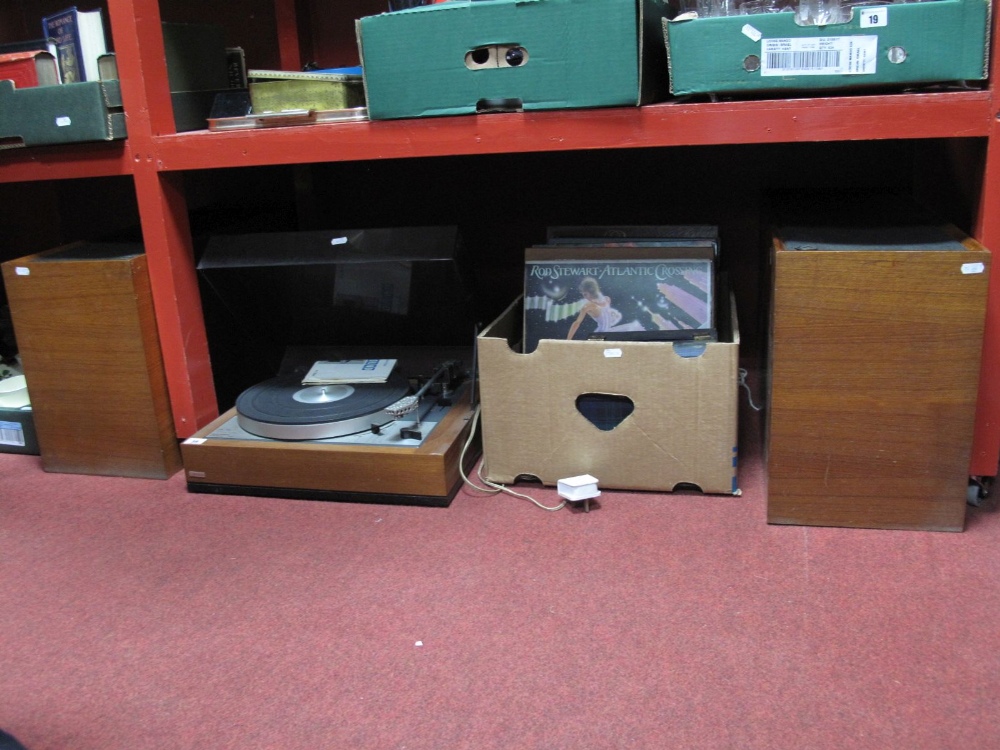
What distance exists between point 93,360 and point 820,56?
3.75 feet

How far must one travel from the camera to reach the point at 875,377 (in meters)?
1.08

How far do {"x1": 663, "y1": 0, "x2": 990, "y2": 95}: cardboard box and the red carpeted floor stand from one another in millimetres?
566

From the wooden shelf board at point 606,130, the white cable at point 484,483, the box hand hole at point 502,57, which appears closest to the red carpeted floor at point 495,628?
the white cable at point 484,483

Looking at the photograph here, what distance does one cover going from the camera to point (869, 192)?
5.09 feet

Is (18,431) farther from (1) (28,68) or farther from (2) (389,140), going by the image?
(2) (389,140)

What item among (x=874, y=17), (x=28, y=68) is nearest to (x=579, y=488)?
(x=874, y=17)

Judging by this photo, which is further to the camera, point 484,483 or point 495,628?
point 484,483

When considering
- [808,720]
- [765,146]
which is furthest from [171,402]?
[765,146]

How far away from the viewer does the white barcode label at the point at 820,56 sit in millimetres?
1061

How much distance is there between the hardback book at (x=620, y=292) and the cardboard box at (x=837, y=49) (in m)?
0.29

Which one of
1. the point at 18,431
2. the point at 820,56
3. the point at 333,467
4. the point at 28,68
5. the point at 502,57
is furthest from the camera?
the point at 18,431

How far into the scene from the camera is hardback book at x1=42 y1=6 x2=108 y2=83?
1.45 meters

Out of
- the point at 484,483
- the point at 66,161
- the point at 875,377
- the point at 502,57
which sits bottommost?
the point at 484,483

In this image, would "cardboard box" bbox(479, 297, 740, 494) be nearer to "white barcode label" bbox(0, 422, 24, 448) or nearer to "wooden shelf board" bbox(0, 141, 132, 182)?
"wooden shelf board" bbox(0, 141, 132, 182)
